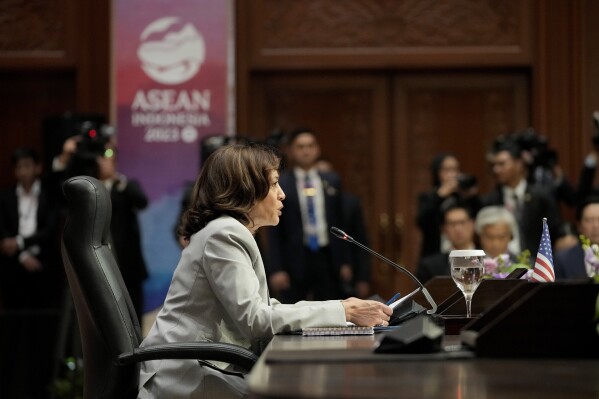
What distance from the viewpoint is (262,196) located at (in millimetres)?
2920

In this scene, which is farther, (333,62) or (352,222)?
(333,62)

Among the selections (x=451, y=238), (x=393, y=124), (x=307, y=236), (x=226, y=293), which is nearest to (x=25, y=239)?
(x=307, y=236)

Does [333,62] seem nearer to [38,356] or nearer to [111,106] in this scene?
[111,106]

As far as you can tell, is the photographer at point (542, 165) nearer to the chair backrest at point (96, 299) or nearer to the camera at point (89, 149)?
the camera at point (89, 149)

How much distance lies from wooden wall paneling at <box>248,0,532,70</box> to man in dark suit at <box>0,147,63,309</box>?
1.72 meters

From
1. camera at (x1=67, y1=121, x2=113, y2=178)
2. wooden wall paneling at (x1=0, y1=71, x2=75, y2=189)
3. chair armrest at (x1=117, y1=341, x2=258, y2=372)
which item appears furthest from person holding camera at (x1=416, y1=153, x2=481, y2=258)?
chair armrest at (x1=117, y1=341, x2=258, y2=372)

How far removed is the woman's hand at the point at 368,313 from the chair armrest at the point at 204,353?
27 cm

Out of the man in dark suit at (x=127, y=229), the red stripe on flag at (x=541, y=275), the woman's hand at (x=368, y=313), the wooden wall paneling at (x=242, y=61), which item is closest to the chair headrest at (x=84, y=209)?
the woman's hand at (x=368, y=313)

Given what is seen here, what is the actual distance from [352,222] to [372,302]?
4373mm

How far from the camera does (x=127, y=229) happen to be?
6.78 metres

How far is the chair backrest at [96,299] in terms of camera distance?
2758 millimetres

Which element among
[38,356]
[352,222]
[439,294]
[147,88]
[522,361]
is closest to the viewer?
[522,361]

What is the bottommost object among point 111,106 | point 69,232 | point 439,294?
point 439,294

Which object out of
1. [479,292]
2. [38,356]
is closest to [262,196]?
[479,292]
